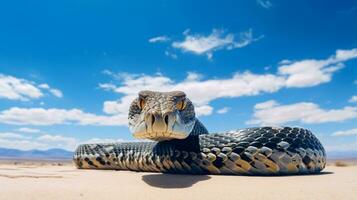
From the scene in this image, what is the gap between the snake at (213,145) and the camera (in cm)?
719

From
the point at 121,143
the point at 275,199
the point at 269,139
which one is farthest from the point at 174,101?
the point at 121,143

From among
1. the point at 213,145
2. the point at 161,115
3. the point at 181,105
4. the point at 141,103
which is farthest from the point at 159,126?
the point at 213,145

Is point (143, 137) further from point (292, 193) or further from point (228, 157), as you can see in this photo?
point (292, 193)

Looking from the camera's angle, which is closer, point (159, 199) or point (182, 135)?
point (159, 199)

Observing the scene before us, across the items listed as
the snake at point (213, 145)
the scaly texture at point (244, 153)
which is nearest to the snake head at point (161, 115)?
the snake at point (213, 145)

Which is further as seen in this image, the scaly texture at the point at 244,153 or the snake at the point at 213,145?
the scaly texture at the point at 244,153

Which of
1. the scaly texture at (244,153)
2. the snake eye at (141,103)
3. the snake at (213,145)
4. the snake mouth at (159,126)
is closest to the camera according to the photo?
the snake mouth at (159,126)

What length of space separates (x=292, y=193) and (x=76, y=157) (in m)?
9.79

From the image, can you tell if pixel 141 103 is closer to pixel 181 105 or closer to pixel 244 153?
pixel 181 105

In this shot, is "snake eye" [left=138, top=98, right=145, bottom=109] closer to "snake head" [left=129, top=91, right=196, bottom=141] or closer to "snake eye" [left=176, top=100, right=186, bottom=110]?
"snake head" [left=129, top=91, right=196, bottom=141]

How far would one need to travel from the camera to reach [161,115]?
688cm

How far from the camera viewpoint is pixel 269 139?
7.86m

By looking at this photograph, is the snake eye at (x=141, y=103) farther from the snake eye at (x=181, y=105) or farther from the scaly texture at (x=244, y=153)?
the scaly texture at (x=244, y=153)

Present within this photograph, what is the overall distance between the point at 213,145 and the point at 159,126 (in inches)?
76.4
